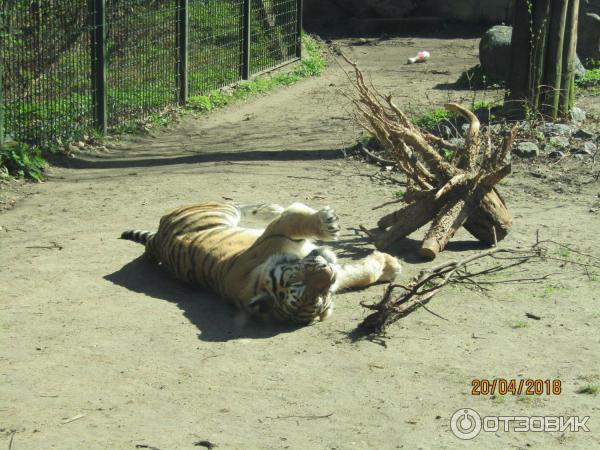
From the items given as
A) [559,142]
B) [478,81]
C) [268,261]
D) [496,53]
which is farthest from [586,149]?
[268,261]

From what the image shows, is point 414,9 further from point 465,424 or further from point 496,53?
point 465,424

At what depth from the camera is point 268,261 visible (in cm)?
530

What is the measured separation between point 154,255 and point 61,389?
1890mm

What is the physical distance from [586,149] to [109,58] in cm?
480

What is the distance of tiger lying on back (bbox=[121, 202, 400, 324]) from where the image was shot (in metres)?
5.13

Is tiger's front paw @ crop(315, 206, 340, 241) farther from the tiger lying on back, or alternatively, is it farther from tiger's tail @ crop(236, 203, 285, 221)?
tiger's tail @ crop(236, 203, 285, 221)

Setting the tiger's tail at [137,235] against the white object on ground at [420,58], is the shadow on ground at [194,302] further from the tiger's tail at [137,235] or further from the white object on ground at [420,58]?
the white object on ground at [420,58]

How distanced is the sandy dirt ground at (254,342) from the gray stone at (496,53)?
4.14 m

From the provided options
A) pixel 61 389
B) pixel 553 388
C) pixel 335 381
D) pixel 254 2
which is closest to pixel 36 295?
pixel 61 389

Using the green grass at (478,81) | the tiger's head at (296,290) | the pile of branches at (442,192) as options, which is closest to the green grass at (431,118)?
the green grass at (478,81)

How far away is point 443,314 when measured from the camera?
5367 mm

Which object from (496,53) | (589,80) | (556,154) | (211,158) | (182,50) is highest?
(182,50)

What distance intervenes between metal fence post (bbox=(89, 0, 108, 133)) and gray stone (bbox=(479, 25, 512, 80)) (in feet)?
17.4
